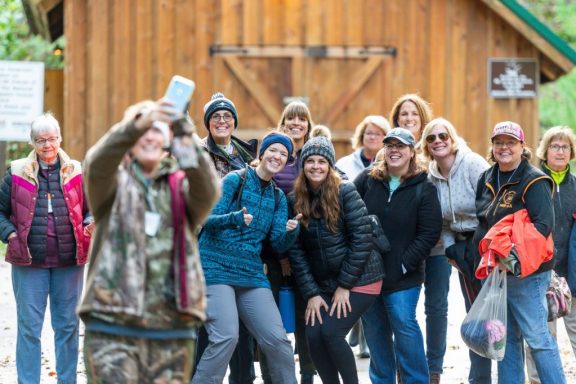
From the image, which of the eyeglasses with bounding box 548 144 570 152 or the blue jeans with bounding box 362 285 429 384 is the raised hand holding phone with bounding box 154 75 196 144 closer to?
the blue jeans with bounding box 362 285 429 384

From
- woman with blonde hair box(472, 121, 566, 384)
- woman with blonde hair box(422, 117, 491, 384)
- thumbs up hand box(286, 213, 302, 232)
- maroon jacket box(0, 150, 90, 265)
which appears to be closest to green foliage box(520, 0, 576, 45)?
woman with blonde hair box(422, 117, 491, 384)

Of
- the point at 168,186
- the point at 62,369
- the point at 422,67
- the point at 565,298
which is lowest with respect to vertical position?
Answer: the point at 62,369

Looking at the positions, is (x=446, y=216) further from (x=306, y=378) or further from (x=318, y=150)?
(x=306, y=378)

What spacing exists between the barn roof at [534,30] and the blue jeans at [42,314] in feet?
25.1

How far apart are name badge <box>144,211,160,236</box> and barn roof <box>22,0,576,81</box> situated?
10.4 meters

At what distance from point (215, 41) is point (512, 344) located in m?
8.43

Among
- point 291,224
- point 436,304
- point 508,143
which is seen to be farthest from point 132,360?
point 436,304

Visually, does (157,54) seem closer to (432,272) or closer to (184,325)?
(432,272)

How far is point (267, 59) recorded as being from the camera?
1504cm

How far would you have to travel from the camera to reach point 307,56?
49.5ft

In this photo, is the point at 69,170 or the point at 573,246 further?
the point at 573,246

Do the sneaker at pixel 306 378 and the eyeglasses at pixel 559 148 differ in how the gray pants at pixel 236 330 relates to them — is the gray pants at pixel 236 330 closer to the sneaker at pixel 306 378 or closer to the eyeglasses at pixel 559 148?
the sneaker at pixel 306 378

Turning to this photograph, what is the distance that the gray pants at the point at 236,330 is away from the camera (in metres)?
7.14

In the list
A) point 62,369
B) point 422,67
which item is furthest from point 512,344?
point 422,67
